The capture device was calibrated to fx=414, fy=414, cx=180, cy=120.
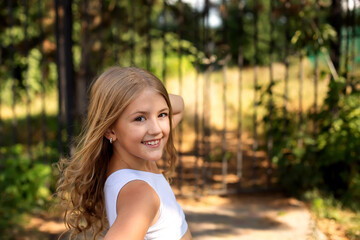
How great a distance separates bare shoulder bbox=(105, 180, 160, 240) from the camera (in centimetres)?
116

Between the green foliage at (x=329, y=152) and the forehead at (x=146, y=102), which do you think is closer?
the forehead at (x=146, y=102)

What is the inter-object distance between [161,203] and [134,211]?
17cm

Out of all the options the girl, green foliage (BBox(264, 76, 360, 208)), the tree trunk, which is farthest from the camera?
the tree trunk

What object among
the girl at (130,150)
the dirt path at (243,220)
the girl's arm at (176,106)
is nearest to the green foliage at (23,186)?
the dirt path at (243,220)

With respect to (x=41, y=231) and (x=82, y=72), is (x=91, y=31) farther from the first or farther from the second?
(x=41, y=231)

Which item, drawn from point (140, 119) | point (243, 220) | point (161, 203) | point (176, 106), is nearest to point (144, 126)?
point (140, 119)

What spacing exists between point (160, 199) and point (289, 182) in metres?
2.86

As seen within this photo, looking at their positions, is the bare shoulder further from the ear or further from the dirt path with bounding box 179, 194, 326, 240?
the dirt path with bounding box 179, 194, 326, 240

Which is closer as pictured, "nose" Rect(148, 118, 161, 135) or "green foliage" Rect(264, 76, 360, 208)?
"nose" Rect(148, 118, 161, 135)

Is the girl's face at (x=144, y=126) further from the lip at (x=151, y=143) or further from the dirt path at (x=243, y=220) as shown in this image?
the dirt path at (x=243, y=220)

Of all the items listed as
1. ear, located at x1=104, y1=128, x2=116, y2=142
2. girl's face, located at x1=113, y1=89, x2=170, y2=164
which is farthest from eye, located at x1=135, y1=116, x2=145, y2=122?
ear, located at x1=104, y1=128, x2=116, y2=142

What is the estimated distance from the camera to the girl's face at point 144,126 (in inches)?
52.7

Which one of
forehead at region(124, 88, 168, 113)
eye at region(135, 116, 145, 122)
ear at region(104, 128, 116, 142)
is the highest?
forehead at region(124, 88, 168, 113)

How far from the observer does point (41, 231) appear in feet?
11.2
